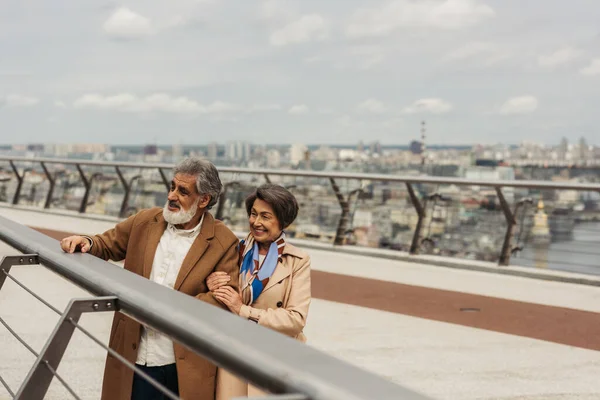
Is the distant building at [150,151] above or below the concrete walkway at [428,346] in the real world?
above

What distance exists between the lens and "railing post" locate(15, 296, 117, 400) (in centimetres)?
188

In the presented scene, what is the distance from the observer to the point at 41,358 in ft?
6.26

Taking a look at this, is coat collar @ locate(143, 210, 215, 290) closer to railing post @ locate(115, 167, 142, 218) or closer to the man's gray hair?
the man's gray hair

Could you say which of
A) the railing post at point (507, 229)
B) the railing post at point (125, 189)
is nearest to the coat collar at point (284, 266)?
the railing post at point (507, 229)

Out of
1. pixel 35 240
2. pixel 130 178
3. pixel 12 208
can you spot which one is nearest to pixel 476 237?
pixel 130 178

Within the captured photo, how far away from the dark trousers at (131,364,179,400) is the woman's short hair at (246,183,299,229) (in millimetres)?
639

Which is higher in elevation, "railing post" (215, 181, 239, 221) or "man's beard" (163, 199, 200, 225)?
"man's beard" (163, 199, 200, 225)

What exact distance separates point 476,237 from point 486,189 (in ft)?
2.15

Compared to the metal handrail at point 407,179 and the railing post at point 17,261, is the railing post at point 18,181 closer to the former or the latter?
the metal handrail at point 407,179

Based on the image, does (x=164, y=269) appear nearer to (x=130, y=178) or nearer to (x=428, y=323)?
(x=428, y=323)

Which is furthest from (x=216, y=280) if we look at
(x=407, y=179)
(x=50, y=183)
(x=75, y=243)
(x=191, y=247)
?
(x=50, y=183)

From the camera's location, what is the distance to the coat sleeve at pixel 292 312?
8.94 ft

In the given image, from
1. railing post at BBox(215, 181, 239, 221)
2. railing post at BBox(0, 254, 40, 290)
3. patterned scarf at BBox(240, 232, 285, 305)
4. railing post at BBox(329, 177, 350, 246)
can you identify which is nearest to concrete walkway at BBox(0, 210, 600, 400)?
railing post at BBox(0, 254, 40, 290)

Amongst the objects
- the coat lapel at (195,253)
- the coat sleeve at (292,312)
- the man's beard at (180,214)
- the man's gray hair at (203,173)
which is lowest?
the coat sleeve at (292,312)
